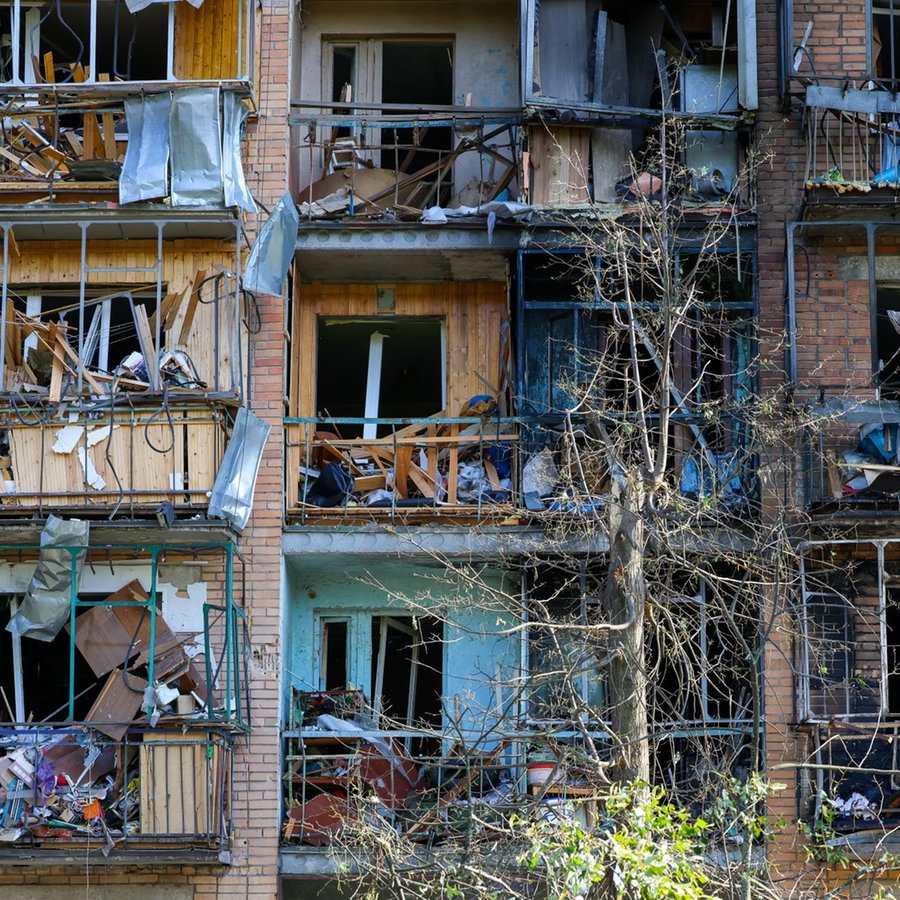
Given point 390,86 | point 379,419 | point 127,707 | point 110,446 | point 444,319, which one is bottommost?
point 127,707

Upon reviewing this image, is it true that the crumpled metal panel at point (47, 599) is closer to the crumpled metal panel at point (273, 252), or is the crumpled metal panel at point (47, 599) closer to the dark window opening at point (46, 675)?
the dark window opening at point (46, 675)

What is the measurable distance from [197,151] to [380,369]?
10.7 ft

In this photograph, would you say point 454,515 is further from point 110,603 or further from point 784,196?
point 784,196

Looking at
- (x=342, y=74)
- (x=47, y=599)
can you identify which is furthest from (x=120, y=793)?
(x=342, y=74)

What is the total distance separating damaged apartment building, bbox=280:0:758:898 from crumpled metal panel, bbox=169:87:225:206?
1126 mm

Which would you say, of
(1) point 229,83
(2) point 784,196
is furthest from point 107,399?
(2) point 784,196

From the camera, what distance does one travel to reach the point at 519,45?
62.7 feet

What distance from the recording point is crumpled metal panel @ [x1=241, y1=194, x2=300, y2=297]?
→ 56.8ft

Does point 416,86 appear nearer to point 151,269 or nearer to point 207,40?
point 207,40

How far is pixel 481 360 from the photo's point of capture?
18.8m

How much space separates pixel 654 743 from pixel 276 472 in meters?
4.61

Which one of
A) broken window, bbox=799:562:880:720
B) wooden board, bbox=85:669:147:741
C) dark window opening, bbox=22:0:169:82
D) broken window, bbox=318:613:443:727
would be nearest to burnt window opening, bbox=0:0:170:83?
dark window opening, bbox=22:0:169:82

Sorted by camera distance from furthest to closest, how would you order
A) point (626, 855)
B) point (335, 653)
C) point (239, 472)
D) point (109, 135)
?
point (335, 653) → point (109, 135) → point (239, 472) → point (626, 855)

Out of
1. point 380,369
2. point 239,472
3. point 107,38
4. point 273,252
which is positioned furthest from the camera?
point 107,38
